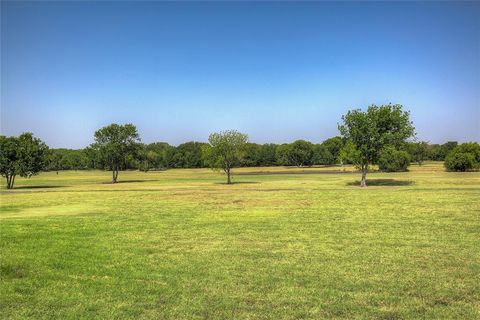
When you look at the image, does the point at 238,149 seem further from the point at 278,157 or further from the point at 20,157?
the point at 278,157

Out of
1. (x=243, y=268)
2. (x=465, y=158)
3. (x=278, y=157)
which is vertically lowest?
(x=243, y=268)

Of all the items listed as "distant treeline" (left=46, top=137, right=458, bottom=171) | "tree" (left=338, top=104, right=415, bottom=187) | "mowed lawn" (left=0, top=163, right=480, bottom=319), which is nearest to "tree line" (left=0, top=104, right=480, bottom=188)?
"tree" (left=338, top=104, right=415, bottom=187)

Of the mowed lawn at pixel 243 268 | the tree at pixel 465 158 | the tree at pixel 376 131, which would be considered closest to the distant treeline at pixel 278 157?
the tree at pixel 465 158

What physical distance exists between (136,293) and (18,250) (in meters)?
7.47

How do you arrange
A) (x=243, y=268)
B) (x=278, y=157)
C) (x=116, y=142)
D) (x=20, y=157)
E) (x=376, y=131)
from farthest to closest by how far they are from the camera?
1. (x=278, y=157)
2. (x=116, y=142)
3. (x=20, y=157)
4. (x=376, y=131)
5. (x=243, y=268)

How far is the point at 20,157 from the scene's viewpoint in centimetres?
7081

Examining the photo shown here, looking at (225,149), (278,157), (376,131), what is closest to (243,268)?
(376,131)

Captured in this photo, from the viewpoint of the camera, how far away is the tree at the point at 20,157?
69938 mm

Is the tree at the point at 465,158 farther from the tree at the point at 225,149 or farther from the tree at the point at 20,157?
the tree at the point at 20,157

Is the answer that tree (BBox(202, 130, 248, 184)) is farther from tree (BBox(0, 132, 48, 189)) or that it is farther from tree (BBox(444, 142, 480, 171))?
tree (BBox(444, 142, 480, 171))

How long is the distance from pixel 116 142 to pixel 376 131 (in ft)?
181

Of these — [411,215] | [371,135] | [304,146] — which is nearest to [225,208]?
[411,215]

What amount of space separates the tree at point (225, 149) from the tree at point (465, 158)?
5086 cm

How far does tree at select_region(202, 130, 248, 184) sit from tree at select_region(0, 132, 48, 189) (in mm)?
29647
